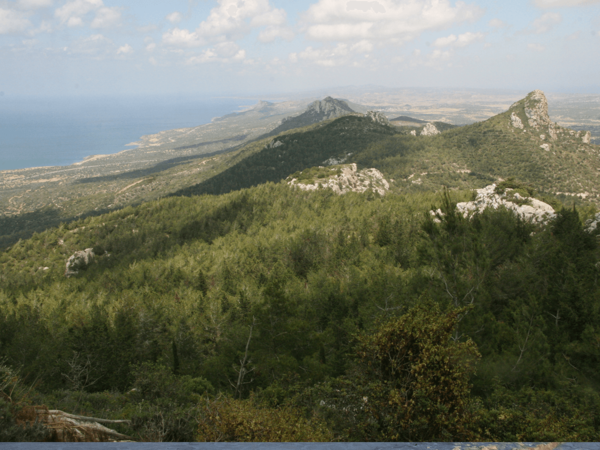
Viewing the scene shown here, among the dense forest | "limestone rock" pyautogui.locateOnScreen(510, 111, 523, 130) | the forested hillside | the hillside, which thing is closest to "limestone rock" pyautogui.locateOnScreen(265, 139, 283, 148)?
the hillside

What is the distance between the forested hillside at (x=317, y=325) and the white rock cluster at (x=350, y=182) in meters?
4.59

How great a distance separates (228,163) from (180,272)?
388 feet

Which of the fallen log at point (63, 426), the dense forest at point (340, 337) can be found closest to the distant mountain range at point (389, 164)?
the dense forest at point (340, 337)

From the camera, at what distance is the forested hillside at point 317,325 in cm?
737

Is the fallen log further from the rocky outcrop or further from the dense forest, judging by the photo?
the rocky outcrop

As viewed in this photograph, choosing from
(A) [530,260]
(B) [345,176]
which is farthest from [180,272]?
(B) [345,176]

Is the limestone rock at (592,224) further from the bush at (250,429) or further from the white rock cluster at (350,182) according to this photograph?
the white rock cluster at (350,182)

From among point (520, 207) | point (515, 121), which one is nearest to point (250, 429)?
point (520, 207)

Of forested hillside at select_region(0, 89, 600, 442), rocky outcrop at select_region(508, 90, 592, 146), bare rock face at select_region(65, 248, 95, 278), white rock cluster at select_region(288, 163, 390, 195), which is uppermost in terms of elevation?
rocky outcrop at select_region(508, 90, 592, 146)

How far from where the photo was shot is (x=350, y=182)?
8131 centimetres

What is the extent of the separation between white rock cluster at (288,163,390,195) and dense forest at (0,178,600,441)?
23.2 meters

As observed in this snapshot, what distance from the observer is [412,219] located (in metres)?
42.2

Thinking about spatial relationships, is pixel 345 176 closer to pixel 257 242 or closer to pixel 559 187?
pixel 257 242

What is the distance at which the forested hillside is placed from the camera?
7.37 metres
